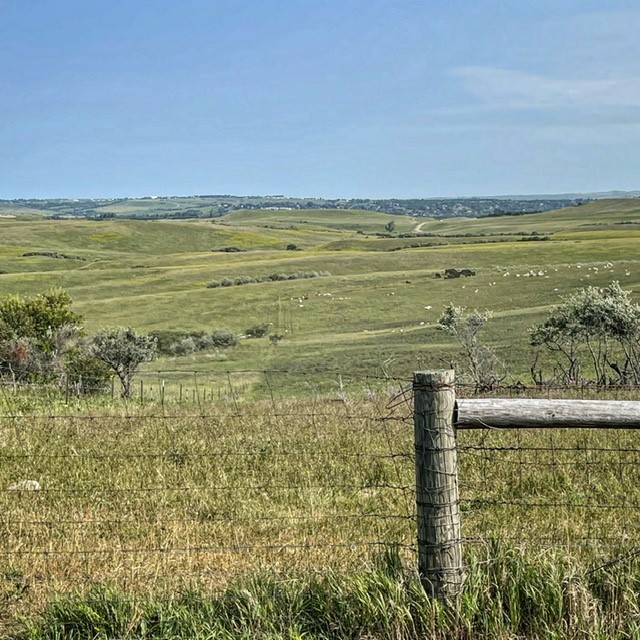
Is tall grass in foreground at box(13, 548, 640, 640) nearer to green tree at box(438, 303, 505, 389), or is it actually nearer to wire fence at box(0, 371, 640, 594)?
wire fence at box(0, 371, 640, 594)

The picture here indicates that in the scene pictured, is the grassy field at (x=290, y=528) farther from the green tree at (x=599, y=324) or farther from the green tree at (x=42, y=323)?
the green tree at (x=42, y=323)

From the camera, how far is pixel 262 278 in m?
85.2

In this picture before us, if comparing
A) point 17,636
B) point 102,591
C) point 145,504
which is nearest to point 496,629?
point 102,591

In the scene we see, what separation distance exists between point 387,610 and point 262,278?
81052mm

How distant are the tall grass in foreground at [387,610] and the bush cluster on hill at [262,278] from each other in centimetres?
7543

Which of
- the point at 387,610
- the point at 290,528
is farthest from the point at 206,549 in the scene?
the point at 387,610

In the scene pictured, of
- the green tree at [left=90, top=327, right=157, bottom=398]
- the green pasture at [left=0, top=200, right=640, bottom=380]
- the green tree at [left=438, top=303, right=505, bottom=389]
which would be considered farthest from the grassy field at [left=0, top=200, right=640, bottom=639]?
the green tree at [left=90, top=327, right=157, bottom=398]

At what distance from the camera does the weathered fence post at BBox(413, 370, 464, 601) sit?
4.64 m

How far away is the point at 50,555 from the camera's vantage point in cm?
607

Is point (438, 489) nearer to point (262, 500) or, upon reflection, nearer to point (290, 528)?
point (290, 528)

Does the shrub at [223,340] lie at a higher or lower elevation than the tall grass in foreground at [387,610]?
lower

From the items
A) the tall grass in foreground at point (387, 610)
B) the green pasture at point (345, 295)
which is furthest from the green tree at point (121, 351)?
the tall grass in foreground at point (387, 610)

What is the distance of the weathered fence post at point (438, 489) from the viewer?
4.64 metres

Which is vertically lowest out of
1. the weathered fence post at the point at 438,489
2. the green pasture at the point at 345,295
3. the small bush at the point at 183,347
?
the small bush at the point at 183,347
